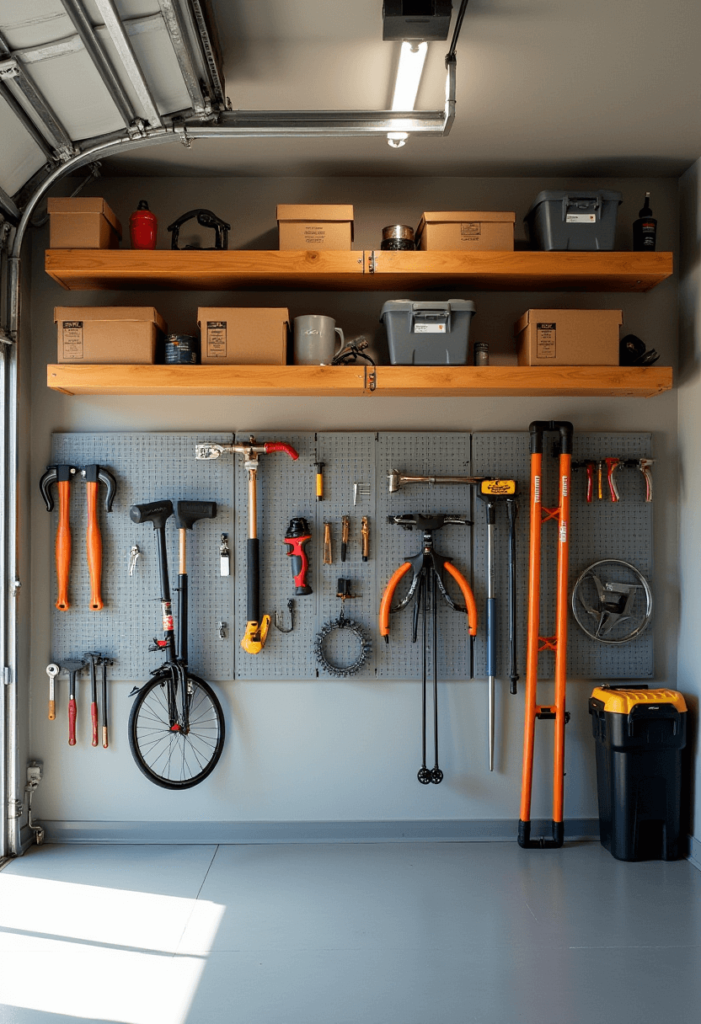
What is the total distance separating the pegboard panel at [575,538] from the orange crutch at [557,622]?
16 cm

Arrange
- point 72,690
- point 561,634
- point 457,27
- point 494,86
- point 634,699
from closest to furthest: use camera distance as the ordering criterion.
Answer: point 457,27 < point 494,86 < point 634,699 < point 561,634 < point 72,690

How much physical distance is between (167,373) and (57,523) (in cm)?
96

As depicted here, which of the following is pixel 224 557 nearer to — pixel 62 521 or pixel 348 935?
pixel 62 521

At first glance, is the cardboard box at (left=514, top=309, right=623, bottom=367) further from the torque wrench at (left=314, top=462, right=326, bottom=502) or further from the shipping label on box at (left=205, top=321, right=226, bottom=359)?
the shipping label on box at (left=205, top=321, right=226, bottom=359)

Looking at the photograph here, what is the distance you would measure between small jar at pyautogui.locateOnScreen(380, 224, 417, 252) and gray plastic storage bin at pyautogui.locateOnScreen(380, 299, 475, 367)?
0.83ft

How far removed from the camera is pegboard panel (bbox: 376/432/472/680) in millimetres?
3529

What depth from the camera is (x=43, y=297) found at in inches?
140

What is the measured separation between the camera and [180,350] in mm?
3184

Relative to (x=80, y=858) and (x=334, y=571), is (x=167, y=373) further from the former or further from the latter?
(x=80, y=858)

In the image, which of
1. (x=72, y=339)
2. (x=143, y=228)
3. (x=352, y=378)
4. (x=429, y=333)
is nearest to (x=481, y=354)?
(x=429, y=333)

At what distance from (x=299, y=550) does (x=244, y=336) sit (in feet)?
3.19

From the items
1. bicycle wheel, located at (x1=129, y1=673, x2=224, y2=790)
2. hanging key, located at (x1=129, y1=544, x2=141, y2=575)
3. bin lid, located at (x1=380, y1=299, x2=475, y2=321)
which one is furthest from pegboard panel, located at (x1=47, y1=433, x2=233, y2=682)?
bin lid, located at (x1=380, y1=299, x2=475, y2=321)

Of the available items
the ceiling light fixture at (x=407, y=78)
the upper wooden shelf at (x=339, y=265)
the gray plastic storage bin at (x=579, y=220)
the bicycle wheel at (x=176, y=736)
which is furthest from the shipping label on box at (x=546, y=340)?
the bicycle wheel at (x=176, y=736)

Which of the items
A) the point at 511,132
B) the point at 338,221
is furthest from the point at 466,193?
the point at 338,221
